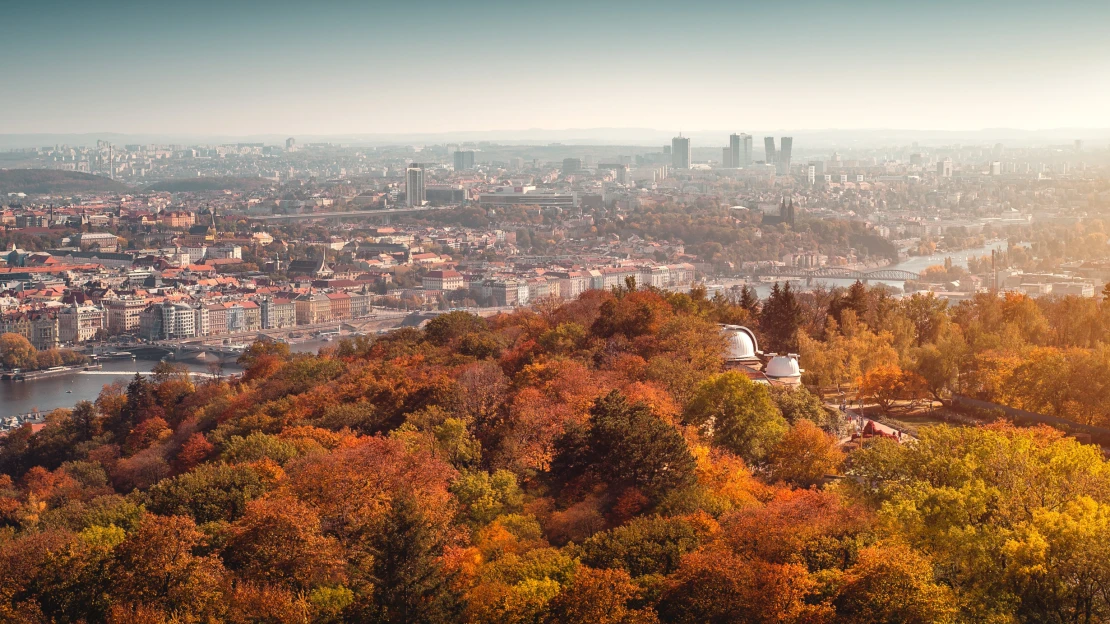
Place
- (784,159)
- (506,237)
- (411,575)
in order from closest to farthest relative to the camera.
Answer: (411,575), (506,237), (784,159)

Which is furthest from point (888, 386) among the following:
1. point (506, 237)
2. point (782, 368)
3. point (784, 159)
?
point (784, 159)

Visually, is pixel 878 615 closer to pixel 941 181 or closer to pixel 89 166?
pixel 941 181

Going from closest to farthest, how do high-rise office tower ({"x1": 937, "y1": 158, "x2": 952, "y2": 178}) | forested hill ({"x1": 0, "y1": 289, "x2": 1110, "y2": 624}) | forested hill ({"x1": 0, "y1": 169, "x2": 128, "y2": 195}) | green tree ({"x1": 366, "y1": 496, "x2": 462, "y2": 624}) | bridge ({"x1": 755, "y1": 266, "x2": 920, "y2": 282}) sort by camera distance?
forested hill ({"x1": 0, "y1": 289, "x2": 1110, "y2": 624}) < green tree ({"x1": 366, "y1": 496, "x2": 462, "y2": 624}) < bridge ({"x1": 755, "y1": 266, "x2": 920, "y2": 282}) < high-rise office tower ({"x1": 937, "y1": 158, "x2": 952, "y2": 178}) < forested hill ({"x1": 0, "y1": 169, "x2": 128, "y2": 195})

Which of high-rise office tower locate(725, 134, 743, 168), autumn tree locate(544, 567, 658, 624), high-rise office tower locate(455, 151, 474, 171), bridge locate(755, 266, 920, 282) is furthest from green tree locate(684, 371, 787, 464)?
high-rise office tower locate(455, 151, 474, 171)

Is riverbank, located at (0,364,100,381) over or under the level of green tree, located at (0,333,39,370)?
under

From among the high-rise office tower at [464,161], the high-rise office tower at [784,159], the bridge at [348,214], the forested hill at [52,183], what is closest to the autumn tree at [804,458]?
the bridge at [348,214]

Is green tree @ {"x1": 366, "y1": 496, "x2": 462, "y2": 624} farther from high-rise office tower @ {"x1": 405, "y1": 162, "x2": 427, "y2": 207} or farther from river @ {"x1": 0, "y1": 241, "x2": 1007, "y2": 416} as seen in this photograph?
high-rise office tower @ {"x1": 405, "y1": 162, "x2": 427, "y2": 207}

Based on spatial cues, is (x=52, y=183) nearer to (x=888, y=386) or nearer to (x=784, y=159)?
(x=784, y=159)
